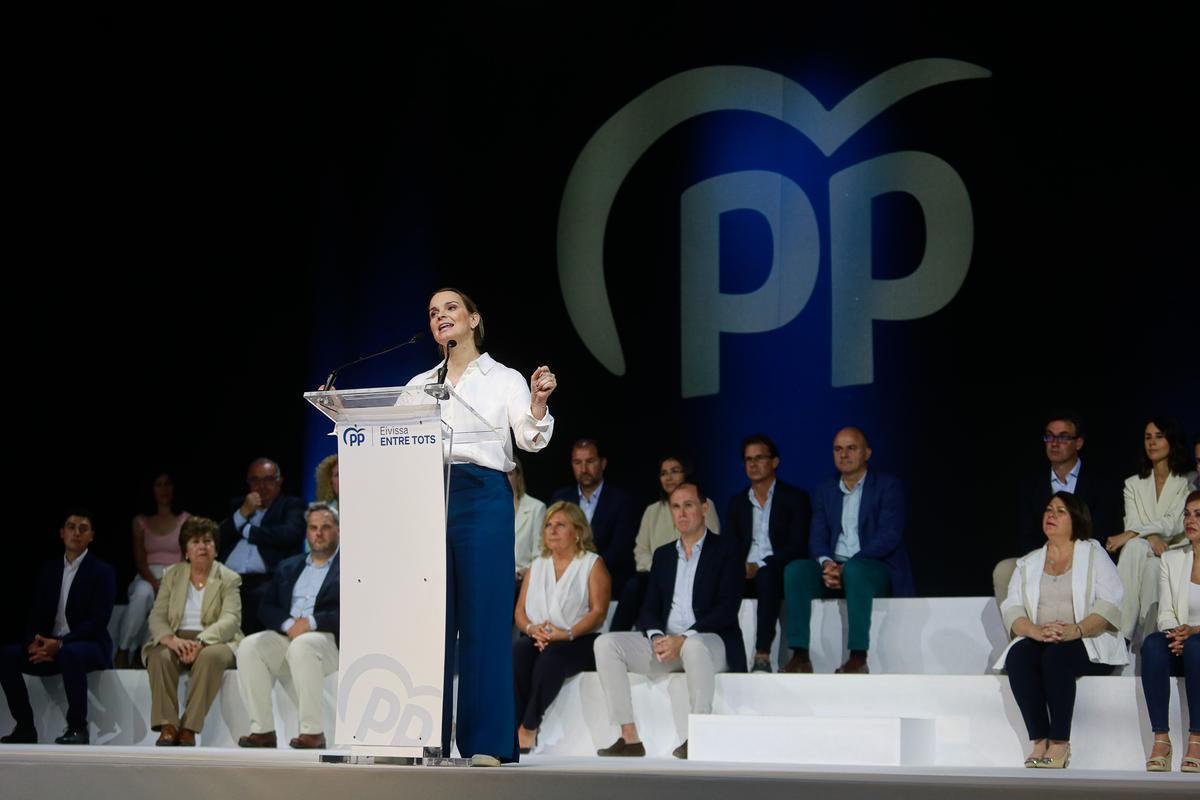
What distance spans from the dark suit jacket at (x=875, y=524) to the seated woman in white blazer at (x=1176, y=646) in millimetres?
990

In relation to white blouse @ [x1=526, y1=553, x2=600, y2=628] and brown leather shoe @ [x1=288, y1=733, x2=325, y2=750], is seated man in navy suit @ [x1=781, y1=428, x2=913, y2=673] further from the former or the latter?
brown leather shoe @ [x1=288, y1=733, x2=325, y2=750]

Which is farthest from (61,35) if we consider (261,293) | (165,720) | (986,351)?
(986,351)

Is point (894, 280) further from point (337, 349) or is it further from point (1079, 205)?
point (337, 349)

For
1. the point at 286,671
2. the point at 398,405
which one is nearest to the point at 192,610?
the point at 286,671

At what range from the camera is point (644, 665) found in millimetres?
5039

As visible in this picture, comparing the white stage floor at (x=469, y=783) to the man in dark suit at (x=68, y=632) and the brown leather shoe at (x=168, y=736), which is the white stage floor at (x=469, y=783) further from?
the man in dark suit at (x=68, y=632)

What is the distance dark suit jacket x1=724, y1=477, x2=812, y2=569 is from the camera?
18.0 ft

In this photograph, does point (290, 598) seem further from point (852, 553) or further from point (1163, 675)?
point (1163, 675)

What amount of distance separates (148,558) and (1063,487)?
3.96m

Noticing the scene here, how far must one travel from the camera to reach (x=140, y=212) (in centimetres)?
692

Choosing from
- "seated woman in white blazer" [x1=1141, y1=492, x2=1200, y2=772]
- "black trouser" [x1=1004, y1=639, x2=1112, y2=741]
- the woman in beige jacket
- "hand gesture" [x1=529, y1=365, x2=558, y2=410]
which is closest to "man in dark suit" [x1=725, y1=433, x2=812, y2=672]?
"black trouser" [x1=1004, y1=639, x2=1112, y2=741]

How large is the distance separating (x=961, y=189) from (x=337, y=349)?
323 cm

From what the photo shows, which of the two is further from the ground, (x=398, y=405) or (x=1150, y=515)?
(x=398, y=405)

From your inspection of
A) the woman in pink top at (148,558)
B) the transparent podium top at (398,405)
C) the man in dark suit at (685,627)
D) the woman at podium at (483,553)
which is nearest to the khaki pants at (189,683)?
the woman in pink top at (148,558)
